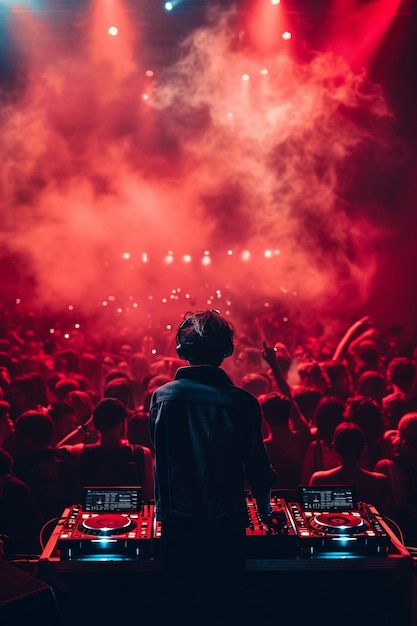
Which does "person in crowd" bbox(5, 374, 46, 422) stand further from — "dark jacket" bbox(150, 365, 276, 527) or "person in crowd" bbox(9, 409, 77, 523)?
"dark jacket" bbox(150, 365, 276, 527)

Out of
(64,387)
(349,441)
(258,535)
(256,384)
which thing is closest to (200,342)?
(258,535)

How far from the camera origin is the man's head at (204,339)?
2.33 metres

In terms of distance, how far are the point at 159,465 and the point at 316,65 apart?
7641 mm

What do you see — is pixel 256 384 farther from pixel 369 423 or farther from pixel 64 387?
pixel 64 387

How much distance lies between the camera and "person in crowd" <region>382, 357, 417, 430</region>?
4.68m

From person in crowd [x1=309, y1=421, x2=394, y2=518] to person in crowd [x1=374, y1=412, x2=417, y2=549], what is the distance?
0.18m

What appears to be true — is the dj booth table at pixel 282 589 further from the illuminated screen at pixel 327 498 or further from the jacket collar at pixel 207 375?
the jacket collar at pixel 207 375

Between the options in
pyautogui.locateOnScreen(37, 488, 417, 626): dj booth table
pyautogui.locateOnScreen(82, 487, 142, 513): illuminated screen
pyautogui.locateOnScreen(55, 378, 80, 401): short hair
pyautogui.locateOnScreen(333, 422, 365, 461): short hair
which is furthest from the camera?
pyautogui.locateOnScreen(55, 378, 80, 401): short hair

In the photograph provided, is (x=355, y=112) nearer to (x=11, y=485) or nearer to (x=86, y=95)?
(x=86, y=95)

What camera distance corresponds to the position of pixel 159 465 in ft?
7.53

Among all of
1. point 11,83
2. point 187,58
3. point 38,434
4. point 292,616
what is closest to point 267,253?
point 187,58

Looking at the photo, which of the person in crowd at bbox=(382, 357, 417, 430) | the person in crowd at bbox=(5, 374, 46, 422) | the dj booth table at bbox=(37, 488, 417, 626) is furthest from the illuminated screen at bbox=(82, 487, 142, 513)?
the person in crowd at bbox=(382, 357, 417, 430)

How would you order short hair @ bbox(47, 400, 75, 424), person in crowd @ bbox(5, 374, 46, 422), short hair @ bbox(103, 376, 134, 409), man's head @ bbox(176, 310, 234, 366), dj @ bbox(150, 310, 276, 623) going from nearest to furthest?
dj @ bbox(150, 310, 276, 623) → man's head @ bbox(176, 310, 234, 366) → short hair @ bbox(47, 400, 75, 424) → short hair @ bbox(103, 376, 134, 409) → person in crowd @ bbox(5, 374, 46, 422)

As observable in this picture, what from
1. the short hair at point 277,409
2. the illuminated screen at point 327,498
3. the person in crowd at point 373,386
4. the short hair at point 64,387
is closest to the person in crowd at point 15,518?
the illuminated screen at point 327,498
